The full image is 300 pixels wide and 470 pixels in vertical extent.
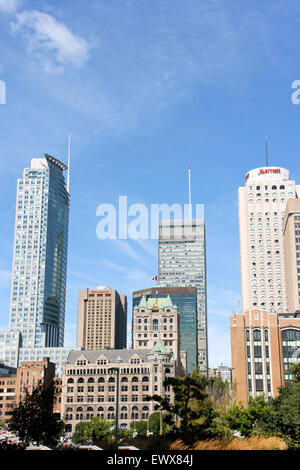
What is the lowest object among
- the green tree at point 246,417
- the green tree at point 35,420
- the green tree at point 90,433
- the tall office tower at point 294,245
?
the green tree at point 90,433

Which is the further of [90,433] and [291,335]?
[291,335]

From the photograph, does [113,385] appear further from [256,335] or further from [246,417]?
[246,417]

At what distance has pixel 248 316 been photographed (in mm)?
136625

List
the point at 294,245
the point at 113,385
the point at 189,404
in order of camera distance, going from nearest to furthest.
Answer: the point at 189,404 → the point at 113,385 → the point at 294,245

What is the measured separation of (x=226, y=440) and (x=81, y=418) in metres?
139

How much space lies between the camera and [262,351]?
134 meters

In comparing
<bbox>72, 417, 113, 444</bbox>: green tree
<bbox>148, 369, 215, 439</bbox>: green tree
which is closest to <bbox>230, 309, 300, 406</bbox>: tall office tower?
<bbox>72, 417, 113, 444</bbox>: green tree

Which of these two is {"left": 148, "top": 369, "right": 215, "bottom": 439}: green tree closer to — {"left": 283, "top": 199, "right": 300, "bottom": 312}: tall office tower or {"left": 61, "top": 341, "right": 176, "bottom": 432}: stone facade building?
{"left": 61, "top": 341, "right": 176, "bottom": 432}: stone facade building

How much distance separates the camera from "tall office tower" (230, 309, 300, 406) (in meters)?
132

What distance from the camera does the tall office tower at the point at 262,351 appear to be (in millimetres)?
131625

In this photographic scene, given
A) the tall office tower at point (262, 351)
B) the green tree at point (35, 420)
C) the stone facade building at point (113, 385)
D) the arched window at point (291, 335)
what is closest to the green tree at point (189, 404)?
the green tree at point (35, 420)

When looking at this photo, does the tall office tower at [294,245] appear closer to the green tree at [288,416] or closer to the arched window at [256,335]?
the arched window at [256,335]

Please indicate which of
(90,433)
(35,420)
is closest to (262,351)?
(90,433)
